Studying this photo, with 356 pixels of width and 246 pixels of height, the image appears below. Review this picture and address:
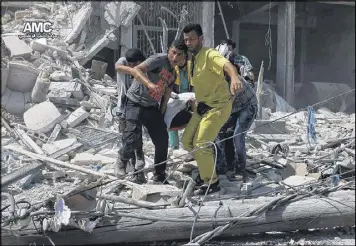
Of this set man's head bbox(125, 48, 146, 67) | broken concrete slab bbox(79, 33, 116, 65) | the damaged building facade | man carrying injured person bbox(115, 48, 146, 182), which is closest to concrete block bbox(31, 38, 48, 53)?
the damaged building facade

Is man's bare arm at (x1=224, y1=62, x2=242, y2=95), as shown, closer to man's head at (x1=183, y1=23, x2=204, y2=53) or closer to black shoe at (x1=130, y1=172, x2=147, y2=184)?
man's head at (x1=183, y1=23, x2=204, y2=53)

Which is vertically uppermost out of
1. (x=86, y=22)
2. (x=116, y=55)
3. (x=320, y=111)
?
(x=86, y=22)

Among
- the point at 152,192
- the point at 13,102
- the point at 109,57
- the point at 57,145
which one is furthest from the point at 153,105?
the point at 109,57

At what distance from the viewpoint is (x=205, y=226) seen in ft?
11.4

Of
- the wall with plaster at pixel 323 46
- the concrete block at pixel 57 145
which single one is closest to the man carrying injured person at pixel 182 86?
the concrete block at pixel 57 145

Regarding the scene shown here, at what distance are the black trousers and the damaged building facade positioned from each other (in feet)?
0.98

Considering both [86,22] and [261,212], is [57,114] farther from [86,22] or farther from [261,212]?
[261,212]

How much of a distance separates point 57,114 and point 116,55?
4.97 m

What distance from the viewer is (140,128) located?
4.57m

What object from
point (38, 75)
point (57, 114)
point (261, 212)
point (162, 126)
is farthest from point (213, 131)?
point (38, 75)

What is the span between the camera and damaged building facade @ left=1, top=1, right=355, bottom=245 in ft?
11.2

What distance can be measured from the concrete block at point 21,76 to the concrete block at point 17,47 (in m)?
0.41

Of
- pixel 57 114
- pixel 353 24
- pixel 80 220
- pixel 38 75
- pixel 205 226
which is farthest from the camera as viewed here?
pixel 353 24

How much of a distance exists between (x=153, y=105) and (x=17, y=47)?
5.46m
